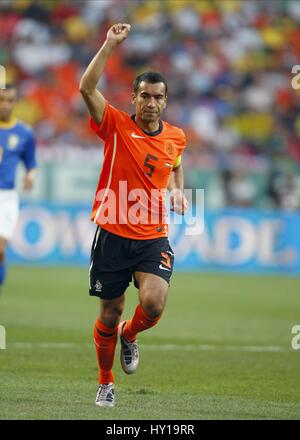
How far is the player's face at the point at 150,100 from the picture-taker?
675cm

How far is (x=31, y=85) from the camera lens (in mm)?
22969

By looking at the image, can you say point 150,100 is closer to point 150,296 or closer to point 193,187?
point 150,296

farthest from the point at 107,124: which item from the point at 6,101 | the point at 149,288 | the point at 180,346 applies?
the point at 6,101

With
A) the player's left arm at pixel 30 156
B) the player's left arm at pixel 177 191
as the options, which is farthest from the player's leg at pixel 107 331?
the player's left arm at pixel 30 156

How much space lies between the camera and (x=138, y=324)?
6930 mm

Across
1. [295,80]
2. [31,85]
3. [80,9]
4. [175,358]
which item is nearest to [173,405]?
[175,358]

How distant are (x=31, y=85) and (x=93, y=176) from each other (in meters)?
4.09

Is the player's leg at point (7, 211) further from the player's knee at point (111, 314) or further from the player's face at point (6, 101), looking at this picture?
the player's knee at point (111, 314)

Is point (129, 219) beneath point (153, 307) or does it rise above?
above

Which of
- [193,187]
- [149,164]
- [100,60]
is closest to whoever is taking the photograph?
[100,60]

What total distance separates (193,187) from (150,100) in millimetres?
13044

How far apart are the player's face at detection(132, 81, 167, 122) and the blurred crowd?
14.3m

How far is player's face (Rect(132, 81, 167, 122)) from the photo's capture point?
6.75 meters

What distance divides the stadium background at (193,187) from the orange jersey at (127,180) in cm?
127
